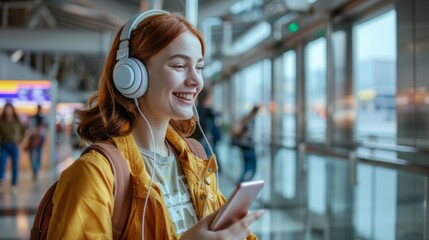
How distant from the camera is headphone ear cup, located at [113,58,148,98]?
1.08m

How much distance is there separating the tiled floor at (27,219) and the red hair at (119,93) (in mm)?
3677

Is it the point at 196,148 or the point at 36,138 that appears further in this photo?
the point at 36,138

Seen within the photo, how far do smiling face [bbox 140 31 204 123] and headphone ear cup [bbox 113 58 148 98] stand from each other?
1.0 inches

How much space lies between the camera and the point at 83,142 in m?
1.23

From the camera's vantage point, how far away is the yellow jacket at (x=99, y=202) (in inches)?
35.3

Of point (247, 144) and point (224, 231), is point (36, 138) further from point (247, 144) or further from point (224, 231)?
point (224, 231)

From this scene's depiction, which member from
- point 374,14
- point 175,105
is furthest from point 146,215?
point 374,14

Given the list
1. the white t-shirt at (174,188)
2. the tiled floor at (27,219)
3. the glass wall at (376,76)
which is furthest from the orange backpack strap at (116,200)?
the glass wall at (376,76)

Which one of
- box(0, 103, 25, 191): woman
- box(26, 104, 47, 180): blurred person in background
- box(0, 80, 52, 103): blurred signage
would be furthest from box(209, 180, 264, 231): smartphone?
box(26, 104, 47, 180): blurred person in background

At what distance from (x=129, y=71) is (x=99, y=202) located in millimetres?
332

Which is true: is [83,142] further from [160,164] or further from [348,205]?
[348,205]

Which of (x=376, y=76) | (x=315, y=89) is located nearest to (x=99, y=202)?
(x=376, y=76)

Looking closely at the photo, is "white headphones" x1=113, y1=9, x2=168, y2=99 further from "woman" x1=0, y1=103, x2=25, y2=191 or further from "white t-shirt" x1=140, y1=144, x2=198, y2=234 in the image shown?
"woman" x1=0, y1=103, x2=25, y2=191

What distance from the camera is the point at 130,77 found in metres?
1.07
